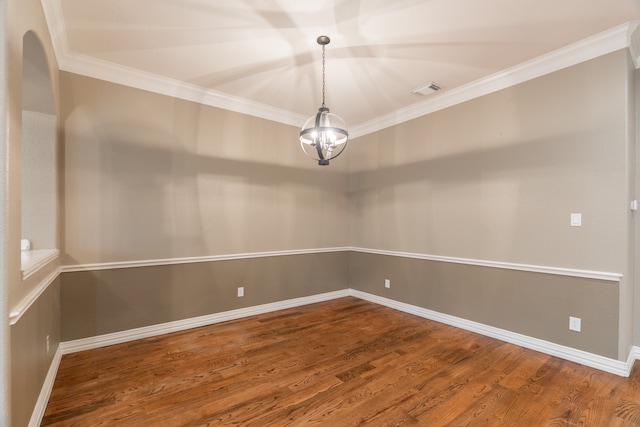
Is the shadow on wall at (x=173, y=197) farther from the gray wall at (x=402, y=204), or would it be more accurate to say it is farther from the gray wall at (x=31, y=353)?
the gray wall at (x=31, y=353)

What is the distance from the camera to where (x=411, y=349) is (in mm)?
2879

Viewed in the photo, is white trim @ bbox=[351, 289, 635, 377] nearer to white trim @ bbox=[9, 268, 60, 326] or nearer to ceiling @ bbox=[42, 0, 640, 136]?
ceiling @ bbox=[42, 0, 640, 136]

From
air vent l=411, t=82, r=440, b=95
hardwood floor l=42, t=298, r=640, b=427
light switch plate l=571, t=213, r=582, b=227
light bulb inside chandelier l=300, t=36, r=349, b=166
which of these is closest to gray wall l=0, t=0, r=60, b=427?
hardwood floor l=42, t=298, r=640, b=427

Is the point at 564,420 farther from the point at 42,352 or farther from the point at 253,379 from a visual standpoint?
the point at 42,352

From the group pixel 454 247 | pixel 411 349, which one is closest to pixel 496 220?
pixel 454 247

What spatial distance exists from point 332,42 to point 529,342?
3.42 m

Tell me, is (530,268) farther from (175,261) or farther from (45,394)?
(45,394)

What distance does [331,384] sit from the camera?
7.45 feet

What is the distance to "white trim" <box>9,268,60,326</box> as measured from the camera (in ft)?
4.47

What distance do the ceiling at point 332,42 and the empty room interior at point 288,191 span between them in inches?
0.8

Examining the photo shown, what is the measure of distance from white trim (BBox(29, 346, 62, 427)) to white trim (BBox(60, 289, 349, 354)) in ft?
0.76

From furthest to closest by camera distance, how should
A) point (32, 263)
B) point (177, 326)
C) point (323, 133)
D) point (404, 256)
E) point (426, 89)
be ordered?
point (404, 256)
point (426, 89)
point (177, 326)
point (323, 133)
point (32, 263)

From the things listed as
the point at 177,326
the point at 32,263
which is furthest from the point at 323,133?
the point at 177,326

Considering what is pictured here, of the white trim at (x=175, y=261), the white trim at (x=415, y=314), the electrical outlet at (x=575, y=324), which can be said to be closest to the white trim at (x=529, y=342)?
the white trim at (x=415, y=314)
